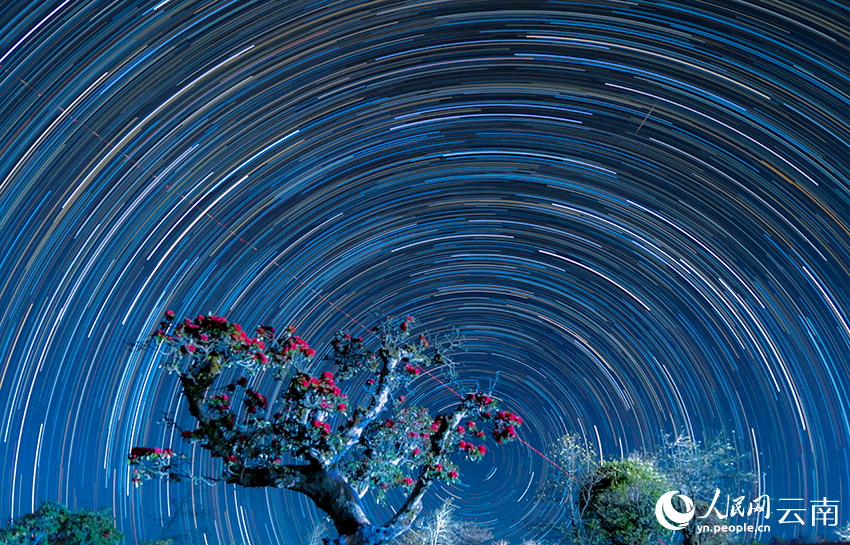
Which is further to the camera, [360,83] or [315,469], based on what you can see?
[360,83]

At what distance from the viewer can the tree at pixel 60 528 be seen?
31.4 feet

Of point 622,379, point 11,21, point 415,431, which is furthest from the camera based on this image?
point 622,379

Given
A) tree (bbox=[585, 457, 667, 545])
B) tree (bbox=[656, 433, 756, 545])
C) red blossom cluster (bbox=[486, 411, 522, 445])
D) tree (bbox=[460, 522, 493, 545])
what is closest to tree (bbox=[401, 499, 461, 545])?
tree (bbox=[460, 522, 493, 545])

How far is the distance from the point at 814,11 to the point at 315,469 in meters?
11.1

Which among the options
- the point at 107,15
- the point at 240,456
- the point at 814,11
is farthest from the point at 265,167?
the point at 814,11

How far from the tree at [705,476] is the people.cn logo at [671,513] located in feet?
0.88

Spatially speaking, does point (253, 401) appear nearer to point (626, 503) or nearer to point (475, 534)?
point (626, 503)

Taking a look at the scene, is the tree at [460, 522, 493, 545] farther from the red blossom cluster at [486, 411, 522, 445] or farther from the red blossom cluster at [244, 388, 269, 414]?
the red blossom cluster at [244, 388, 269, 414]

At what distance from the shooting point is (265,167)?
32.2 feet

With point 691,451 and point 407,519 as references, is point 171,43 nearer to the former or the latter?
point 407,519

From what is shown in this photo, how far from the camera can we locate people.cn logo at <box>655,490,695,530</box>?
11164 millimetres

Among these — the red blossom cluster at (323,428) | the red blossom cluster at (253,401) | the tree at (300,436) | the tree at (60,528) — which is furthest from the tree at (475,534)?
the red blossom cluster at (253,401)

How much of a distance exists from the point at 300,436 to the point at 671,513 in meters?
10.4

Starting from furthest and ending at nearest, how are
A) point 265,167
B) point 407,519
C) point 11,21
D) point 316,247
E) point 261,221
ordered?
point 316,247
point 261,221
point 265,167
point 407,519
point 11,21
